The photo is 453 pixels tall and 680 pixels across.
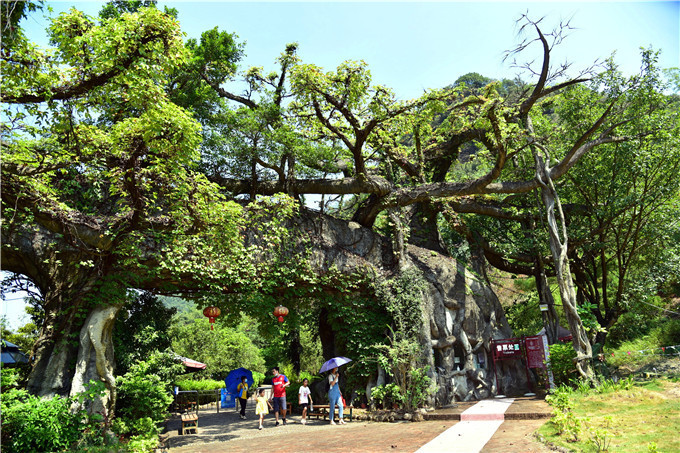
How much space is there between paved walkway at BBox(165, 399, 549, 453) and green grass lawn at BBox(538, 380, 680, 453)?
2.18 ft

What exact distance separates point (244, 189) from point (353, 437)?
8.25 metres

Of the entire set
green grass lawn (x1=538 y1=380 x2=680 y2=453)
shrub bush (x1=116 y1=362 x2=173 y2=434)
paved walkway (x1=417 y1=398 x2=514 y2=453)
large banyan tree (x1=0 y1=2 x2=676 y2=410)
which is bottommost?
paved walkway (x1=417 y1=398 x2=514 y2=453)

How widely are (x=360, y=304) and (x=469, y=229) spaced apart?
6.73 metres

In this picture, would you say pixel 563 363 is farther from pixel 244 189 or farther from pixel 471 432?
pixel 244 189

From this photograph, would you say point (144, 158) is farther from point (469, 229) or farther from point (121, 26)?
point (469, 229)

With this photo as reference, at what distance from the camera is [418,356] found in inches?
479

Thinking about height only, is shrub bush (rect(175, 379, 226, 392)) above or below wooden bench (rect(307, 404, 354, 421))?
above

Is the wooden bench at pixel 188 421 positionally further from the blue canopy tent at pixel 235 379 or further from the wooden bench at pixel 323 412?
the blue canopy tent at pixel 235 379

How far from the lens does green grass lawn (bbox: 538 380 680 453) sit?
215 inches

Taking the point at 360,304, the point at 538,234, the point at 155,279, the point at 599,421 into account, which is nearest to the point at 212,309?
the point at 155,279

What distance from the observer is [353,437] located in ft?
27.8

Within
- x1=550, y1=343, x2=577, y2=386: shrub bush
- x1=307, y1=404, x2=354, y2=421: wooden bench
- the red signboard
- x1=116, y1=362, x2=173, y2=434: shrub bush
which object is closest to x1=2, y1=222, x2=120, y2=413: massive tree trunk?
x1=116, y1=362, x2=173, y2=434: shrub bush

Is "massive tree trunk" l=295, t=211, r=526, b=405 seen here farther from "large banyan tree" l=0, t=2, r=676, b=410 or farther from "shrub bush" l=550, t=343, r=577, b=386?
"shrub bush" l=550, t=343, r=577, b=386

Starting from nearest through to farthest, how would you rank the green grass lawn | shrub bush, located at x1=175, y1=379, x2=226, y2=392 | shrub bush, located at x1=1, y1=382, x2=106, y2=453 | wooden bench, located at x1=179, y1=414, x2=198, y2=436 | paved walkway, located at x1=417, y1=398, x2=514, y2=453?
the green grass lawn, shrub bush, located at x1=1, y1=382, x2=106, y2=453, paved walkway, located at x1=417, y1=398, x2=514, y2=453, wooden bench, located at x1=179, y1=414, x2=198, y2=436, shrub bush, located at x1=175, y1=379, x2=226, y2=392
